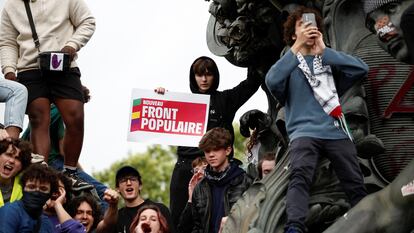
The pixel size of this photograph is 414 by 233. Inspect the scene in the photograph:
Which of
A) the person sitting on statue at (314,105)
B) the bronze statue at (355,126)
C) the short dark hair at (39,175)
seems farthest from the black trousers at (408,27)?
the short dark hair at (39,175)

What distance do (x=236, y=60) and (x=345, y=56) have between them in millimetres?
3626

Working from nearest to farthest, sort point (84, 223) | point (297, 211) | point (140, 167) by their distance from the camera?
point (297, 211) < point (84, 223) < point (140, 167)

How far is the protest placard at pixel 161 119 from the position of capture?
739 inches

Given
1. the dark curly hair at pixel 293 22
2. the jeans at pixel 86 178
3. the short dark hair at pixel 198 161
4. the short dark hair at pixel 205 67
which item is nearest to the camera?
the dark curly hair at pixel 293 22

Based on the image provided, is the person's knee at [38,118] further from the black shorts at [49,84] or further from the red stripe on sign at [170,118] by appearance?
the red stripe on sign at [170,118]

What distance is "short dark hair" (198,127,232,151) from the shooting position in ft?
55.8

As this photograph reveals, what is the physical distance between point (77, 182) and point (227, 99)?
70.0 inches

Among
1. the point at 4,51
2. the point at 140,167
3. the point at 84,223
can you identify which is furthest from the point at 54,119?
the point at 140,167

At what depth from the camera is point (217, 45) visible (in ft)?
64.0

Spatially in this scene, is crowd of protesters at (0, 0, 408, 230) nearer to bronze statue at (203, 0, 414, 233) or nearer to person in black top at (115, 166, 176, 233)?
person in black top at (115, 166, 176, 233)

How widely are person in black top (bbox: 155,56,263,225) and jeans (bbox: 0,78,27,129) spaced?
1.79m

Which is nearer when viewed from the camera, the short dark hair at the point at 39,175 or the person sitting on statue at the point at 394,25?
the person sitting on statue at the point at 394,25

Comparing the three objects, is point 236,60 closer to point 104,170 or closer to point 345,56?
point 345,56

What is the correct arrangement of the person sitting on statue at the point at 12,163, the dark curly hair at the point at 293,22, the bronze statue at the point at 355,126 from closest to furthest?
the dark curly hair at the point at 293,22 → the bronze statue at the point at 355,126 → the person sitting on statue at the point at 12,163
